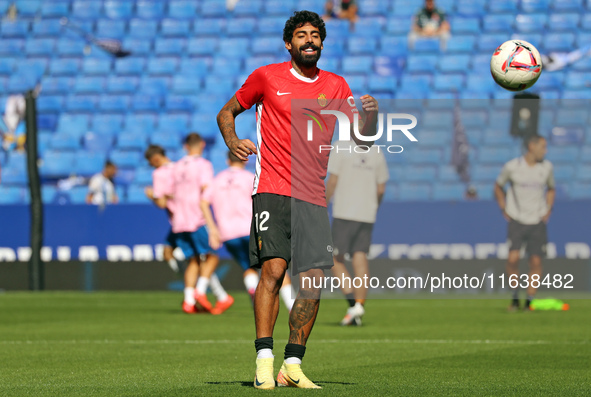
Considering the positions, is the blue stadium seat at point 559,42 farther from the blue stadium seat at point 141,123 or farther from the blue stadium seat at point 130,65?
the blue stadium seat at point 130,65

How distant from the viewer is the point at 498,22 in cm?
2080

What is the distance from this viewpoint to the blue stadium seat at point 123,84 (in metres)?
20.9

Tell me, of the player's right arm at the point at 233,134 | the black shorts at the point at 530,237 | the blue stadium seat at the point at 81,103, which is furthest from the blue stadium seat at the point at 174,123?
the player's right arm at the point at 233,134

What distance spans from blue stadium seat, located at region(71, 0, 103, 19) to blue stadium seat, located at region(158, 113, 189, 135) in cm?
418

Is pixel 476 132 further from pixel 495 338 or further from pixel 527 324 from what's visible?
pixel 495 338

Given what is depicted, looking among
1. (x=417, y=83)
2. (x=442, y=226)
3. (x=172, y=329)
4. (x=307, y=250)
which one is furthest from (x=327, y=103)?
(x=417, y=83)

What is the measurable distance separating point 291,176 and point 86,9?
18776 mm

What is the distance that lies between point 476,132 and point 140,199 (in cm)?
608

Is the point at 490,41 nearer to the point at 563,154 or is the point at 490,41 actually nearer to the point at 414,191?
the point at 563,154

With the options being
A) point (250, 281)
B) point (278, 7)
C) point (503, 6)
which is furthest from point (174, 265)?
point (503, 6)

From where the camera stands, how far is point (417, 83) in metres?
19.7

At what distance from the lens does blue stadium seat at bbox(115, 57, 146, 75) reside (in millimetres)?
21406

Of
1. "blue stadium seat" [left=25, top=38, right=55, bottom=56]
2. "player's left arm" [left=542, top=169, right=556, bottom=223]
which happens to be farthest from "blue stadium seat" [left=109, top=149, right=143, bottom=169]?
"player's left arm" [left=542, top=169, right=556, bottom=223]

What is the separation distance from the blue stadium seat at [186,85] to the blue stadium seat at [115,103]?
0.99 meters
